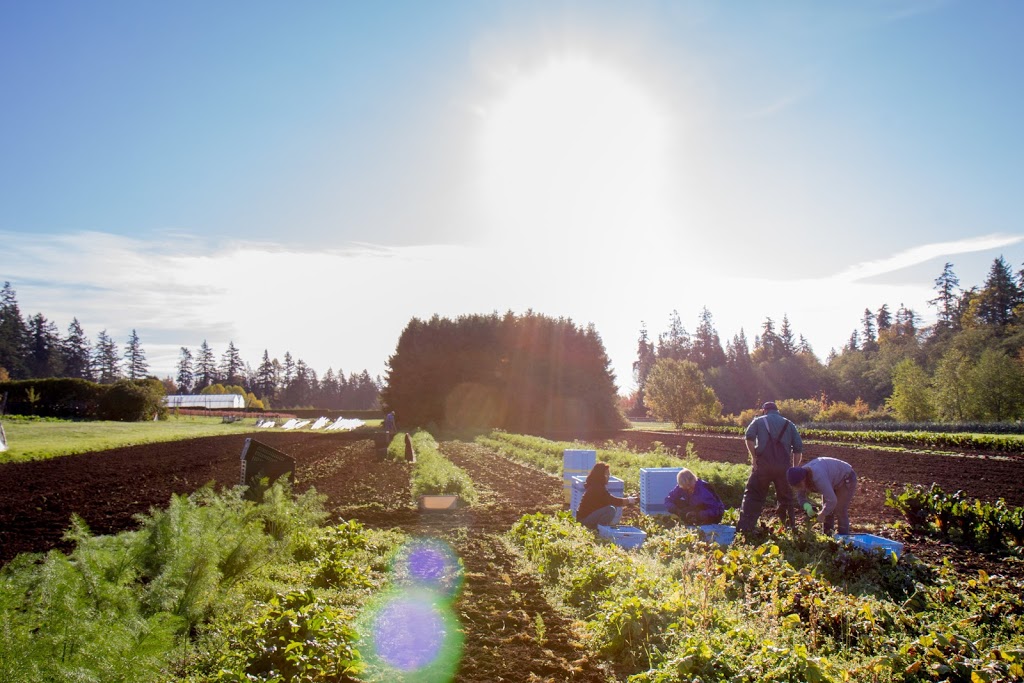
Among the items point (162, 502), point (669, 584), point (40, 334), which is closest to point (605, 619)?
point (669, 584)

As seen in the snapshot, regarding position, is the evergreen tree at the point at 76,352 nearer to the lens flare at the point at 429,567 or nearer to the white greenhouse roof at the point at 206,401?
the white greenhouse roof at the point at 206,401

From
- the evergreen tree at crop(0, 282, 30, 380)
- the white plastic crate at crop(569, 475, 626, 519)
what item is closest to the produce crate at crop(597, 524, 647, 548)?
the white plastic crate at crop(569, 475, 626, 519)

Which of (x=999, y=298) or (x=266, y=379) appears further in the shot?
(x=266, y=379)

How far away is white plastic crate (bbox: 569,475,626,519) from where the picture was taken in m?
10.4

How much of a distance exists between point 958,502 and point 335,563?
881 cm

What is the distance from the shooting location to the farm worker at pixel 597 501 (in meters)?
9.50

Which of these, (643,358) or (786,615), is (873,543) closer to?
(786,615)

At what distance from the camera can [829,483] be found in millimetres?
8648

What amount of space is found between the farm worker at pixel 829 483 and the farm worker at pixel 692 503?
4.01 ft

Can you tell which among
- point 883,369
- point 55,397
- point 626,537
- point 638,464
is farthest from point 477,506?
point 883,369

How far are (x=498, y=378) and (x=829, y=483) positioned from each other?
4366 cm

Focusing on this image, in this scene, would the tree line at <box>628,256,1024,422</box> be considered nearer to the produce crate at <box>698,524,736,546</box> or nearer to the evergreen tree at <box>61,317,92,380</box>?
the produce crate at <box>698,524,736,546</box>

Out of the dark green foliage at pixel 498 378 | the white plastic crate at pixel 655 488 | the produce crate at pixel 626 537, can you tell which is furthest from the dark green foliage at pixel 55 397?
the produce crate at pixel 626 537

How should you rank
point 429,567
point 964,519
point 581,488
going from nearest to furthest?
point 429,567 → point 964,519 → point 581,488
